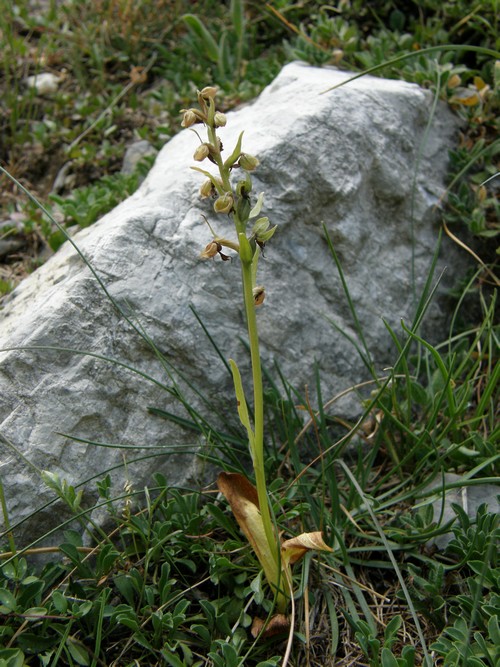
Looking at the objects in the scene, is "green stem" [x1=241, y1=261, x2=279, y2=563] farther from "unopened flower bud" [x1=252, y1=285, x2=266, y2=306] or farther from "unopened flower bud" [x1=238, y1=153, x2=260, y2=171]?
"unopened flower bud" [x1=238, y1=153, x2=260, y2=171]

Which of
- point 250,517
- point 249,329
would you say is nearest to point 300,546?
point 250,517

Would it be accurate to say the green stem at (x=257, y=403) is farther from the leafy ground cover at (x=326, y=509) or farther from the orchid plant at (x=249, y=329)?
the leafy ground cover at (x=326, y=509)

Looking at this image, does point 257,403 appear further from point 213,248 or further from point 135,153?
point 135,153

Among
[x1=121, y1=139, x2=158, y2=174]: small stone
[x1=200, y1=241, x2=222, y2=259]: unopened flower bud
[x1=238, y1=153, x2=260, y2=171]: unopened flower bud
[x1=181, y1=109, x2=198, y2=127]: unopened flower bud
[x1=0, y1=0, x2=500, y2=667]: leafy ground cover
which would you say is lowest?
[x1=0, y1=0, x2=500, y2=667]: leafy ground cover

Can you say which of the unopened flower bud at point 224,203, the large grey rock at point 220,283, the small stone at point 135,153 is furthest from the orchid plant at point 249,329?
the small stone at point 135,153

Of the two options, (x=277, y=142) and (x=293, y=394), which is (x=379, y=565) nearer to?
(x=293, y=394)

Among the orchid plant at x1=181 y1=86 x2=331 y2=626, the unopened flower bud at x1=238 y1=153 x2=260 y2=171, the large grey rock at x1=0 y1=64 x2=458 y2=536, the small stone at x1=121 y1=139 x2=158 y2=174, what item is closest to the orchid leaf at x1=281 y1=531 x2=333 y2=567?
the orchid plant at x1=181 y1=86 x2=331 y2=626
